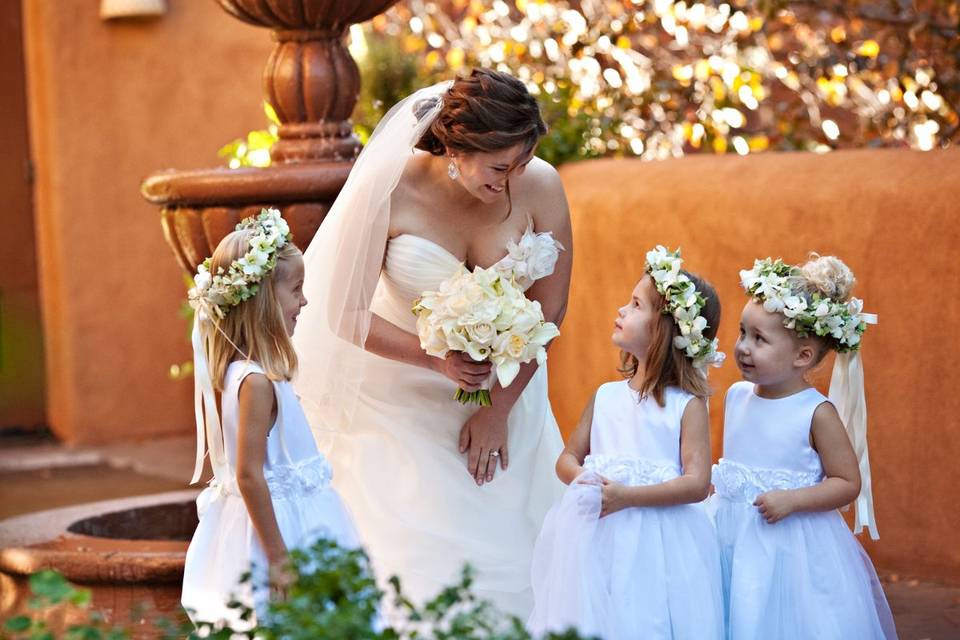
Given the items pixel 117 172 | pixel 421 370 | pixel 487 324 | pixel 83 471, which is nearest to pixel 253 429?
pixel 487 324

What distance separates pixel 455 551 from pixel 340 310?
0.73m

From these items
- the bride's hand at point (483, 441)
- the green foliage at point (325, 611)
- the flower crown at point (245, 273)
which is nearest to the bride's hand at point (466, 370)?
the bride's hand at point (483, 441)

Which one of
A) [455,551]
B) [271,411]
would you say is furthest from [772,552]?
[271,411]

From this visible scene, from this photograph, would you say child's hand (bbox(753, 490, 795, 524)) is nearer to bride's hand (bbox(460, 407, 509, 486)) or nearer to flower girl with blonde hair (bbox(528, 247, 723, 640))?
flower girl with blonde hair (bbox(528, 247, 723, 640))

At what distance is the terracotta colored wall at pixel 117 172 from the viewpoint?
8570 mm

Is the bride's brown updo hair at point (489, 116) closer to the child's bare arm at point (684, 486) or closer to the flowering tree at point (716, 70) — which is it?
the child's bare arm at point (684, 486)

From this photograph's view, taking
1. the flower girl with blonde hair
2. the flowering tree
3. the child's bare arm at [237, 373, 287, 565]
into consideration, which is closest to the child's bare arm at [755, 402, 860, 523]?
the flower girl with blonde hair

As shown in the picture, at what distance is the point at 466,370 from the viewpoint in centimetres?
337

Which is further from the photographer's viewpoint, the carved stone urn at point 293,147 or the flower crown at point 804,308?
the carved stone urn at point 293,147

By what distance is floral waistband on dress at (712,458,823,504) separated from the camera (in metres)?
3.27

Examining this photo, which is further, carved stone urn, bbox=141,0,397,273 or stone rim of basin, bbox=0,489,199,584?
carved stone urn, bbox=141,0,397,273

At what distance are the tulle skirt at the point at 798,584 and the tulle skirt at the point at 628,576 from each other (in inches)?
3.0

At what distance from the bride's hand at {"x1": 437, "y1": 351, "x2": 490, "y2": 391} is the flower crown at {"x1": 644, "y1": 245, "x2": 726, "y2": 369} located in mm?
491

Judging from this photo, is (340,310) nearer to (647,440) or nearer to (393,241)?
(393,241)
